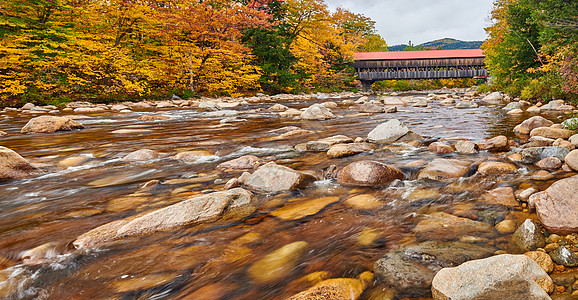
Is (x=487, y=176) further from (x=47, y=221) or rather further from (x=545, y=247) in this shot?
(x=47, y=221)

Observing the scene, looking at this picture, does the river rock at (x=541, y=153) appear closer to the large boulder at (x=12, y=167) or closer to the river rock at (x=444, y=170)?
the river rock at (x=444, y=170)

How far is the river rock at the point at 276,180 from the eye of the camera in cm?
326

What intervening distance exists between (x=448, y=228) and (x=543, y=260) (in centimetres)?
62

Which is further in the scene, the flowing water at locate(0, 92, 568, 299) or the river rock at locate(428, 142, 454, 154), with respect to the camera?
the river rock at locate(428, 142, 454, 154)

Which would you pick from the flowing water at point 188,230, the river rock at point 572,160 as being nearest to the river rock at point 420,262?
the flowing water at point 188,230

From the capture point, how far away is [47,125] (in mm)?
7652

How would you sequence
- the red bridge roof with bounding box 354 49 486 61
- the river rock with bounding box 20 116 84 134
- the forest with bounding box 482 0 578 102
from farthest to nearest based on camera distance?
1. the red bridge roof with bounding box 354 49 486 61
2. the forest with bounding box 482 0 578 102
3. the river rock with bounding box 20 116 84 134

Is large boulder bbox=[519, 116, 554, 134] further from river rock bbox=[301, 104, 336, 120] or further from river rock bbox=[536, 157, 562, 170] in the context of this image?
river rock bbox=[301, 104, 336, 120]

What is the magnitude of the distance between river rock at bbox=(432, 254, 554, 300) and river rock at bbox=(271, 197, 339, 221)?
1.30 m

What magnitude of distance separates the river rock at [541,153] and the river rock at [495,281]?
299cm

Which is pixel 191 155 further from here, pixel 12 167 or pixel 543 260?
pixel 543 260

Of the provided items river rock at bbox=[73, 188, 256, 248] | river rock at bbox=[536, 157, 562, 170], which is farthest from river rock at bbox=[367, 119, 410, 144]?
river rock at bbox=[73, 188, 256, 248]

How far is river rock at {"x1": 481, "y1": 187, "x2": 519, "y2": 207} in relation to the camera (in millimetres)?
2629

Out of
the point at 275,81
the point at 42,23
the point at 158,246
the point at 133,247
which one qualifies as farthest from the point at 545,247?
the point at 275,81
